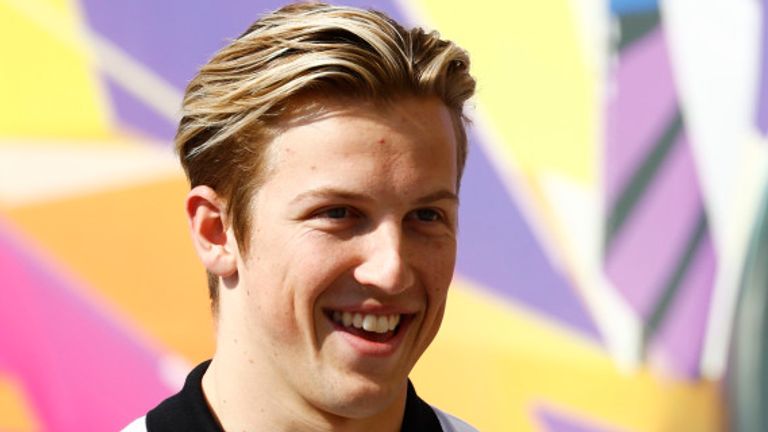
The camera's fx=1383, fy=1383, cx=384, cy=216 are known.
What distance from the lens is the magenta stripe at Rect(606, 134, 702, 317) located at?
3.63m

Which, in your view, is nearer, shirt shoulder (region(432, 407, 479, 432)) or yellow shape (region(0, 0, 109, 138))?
shirt shoulder (region(432, 407, 479, 432))

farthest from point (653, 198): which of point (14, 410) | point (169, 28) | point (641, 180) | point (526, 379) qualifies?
point (14, 410)

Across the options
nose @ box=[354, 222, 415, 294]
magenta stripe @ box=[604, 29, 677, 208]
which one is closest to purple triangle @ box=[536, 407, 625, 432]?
magenta stripe @ box=[604, 29, 677, 208]

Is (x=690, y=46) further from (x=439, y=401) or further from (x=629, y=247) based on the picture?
(x=439, y=401)

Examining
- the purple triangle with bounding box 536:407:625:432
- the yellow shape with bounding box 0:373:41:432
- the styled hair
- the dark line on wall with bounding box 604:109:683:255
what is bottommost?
the purple triangle with bounding box 536:407:625:432

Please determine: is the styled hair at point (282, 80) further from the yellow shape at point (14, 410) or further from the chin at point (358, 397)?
the yellow shape at point (14, 410)

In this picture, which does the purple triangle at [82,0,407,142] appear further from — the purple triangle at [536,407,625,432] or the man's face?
the man's face

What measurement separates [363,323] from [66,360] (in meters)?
2.11

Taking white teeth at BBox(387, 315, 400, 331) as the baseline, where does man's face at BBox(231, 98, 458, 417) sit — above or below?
above

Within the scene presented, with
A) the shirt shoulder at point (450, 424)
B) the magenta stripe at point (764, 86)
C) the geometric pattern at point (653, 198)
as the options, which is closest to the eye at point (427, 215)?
the shirt shoulder at point (450, 424)

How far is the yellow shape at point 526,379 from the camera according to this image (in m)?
3.62

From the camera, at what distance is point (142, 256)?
3.60m

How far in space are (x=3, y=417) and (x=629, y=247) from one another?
1704 millimetres

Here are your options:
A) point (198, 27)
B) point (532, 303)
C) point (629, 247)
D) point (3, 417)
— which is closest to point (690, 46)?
point (629, 247)
